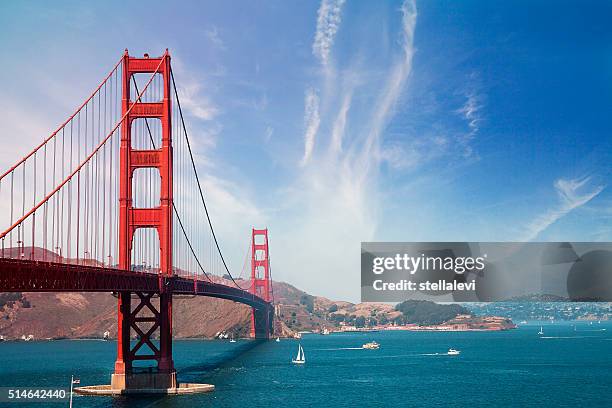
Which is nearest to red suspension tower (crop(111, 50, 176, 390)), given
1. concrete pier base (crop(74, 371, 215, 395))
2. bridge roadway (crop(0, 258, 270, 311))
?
concrete pier base (crop(74, 371, 215, 395))

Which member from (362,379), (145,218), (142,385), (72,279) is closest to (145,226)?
(145,218)

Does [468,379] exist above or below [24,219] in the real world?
below

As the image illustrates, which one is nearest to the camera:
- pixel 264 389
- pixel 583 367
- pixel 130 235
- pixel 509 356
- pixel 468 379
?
pixel 130 235

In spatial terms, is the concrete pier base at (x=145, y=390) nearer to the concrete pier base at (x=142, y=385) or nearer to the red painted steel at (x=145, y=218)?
the concrete pier base at (x=142, y=385)

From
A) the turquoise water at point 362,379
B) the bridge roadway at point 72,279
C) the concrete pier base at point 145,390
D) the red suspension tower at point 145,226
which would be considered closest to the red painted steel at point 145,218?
the red suspension tower at point 145,226

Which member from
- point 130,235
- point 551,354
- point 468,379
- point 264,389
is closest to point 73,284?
point 130,235

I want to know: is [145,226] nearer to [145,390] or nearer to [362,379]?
[145,390]

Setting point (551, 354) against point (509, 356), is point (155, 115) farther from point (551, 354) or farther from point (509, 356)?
point (551, 354)

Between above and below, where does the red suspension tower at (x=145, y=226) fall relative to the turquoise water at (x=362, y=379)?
above
